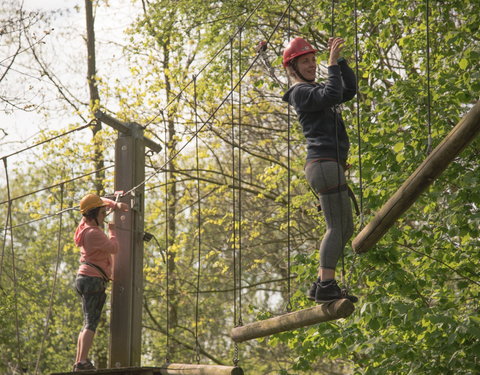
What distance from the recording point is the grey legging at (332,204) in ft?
14.0

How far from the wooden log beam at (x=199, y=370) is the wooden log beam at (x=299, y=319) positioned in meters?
0.25

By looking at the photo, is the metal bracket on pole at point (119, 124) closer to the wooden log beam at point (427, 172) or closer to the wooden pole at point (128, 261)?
the wooden pole at point (128, 261)

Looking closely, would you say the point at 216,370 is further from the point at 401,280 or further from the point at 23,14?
the point at 23,14

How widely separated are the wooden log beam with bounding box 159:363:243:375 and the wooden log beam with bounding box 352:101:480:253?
5.47 ft

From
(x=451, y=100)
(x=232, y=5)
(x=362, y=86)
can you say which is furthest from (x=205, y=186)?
(x=451, y=100)

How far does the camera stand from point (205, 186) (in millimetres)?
13227

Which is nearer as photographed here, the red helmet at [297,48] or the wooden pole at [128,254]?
the red helmet at [297,48]

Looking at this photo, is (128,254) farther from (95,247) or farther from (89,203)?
(89,203)

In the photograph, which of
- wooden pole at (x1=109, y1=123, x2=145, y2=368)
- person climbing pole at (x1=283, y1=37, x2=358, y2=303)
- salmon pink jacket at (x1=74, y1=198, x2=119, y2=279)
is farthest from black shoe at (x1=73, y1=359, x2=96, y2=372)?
person climbing pole at (x1=283, y1=37, x2=358, y2=303)

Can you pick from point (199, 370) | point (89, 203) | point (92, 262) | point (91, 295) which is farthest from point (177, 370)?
point (89, 203)

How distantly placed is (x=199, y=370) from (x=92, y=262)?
1436 mm

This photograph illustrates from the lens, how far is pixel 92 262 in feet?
21.8

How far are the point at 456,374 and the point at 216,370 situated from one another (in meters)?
2.29

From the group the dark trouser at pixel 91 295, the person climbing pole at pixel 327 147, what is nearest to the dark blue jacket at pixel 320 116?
the person climbing pole at pixel 327 147
